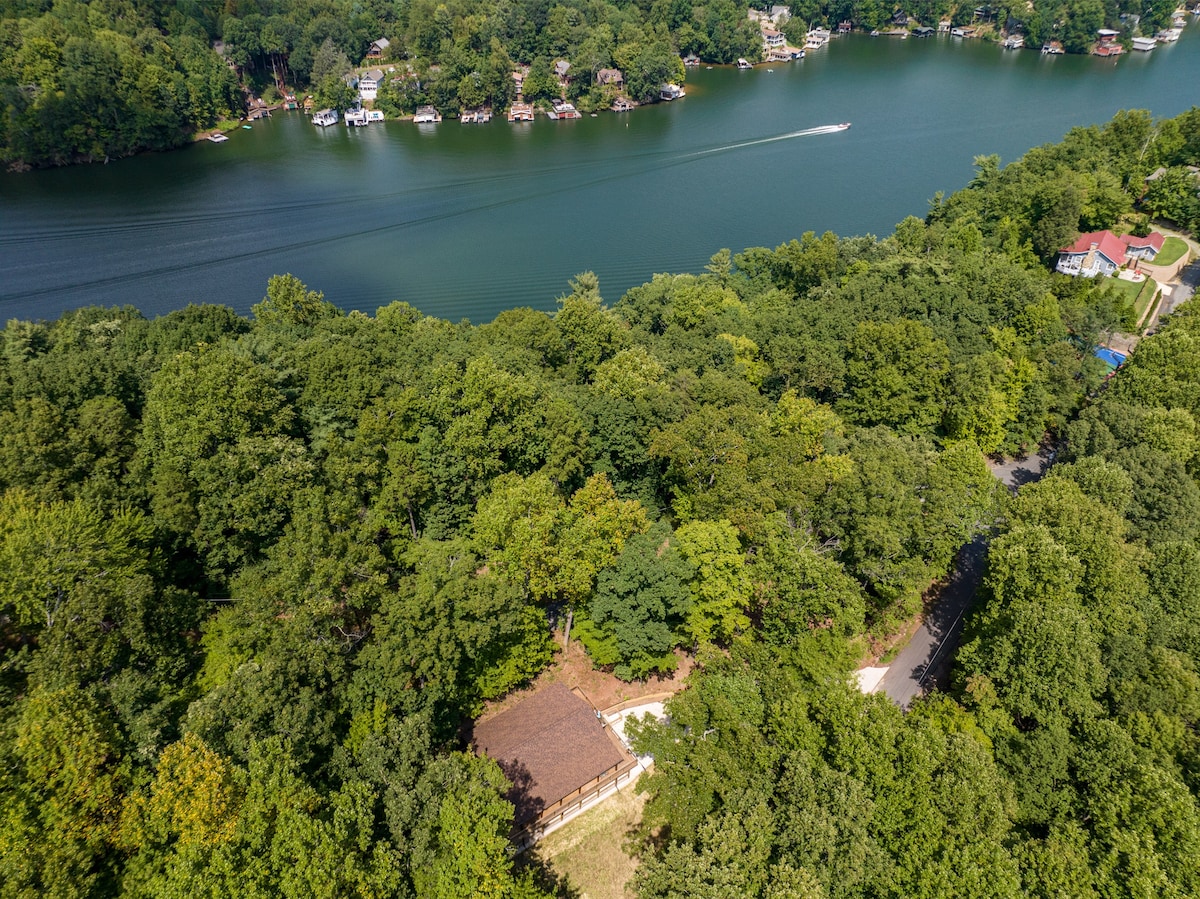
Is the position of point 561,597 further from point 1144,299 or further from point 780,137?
point 780,137

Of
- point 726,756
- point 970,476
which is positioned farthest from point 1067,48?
point 726,756

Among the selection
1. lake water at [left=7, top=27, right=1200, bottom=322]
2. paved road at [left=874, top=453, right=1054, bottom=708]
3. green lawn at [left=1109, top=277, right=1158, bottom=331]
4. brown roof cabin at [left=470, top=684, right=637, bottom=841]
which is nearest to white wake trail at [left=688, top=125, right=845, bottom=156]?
lake water at [left=7, top=27, right=1200, bottom=322]

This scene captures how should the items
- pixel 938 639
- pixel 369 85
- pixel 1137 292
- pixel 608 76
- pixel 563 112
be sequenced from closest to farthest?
pixel 938 639 → pixel 1137 292 → pixel 369 85 → pixel 563 112 → pixel 608 76

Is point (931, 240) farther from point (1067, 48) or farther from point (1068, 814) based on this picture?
point (1067, 48)

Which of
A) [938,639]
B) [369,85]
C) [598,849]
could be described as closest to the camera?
[598,849]

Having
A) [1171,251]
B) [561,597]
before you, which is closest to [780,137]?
[1171,251]

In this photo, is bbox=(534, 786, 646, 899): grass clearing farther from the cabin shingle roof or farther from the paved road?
the paved road

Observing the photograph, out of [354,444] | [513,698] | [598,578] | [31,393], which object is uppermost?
[31,393]
